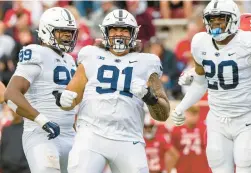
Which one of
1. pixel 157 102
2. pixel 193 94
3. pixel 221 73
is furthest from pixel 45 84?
pixel 221 73

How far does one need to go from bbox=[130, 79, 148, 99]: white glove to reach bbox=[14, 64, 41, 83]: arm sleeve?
1119 millimetres

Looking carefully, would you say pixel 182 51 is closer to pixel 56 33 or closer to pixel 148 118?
pixel 148 118

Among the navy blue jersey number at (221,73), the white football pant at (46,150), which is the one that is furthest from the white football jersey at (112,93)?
the navy blue jersey number at (221,73)

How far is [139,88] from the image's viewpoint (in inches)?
304

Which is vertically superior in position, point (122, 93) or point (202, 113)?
point (122, 93)

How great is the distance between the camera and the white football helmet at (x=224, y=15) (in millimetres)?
8500

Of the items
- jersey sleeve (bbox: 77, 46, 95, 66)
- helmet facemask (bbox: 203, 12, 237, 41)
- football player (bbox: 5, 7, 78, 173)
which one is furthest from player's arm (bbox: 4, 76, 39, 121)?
helmet facemask (bbox: 203, 12, 237, 41)

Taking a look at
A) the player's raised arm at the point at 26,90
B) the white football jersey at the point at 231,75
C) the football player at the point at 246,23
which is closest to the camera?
the player's raised arm at the point at 26,90

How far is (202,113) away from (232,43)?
3.25 metres

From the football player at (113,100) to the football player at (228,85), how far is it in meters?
0.62

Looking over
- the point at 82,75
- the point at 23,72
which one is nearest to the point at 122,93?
the point at 82,75

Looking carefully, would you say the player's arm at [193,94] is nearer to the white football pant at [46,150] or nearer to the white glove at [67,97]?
the white football pant at [46,150]

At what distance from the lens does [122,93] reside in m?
8.09

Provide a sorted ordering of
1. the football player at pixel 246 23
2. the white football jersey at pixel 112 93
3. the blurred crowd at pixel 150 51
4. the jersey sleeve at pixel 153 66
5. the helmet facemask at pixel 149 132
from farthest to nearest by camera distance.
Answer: the helmet facemask at pixel 149 132, the blurred crowd at pixel 150 51, the football player at pixel 246 23, the jersey sleeve at pixel 153 66, the white football jersey at pixel 112 93
